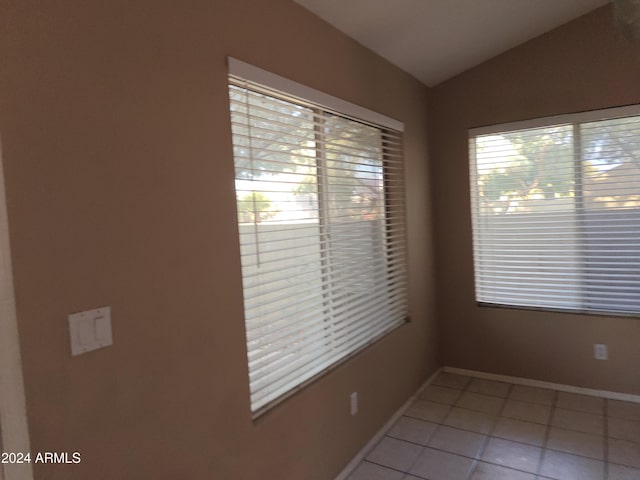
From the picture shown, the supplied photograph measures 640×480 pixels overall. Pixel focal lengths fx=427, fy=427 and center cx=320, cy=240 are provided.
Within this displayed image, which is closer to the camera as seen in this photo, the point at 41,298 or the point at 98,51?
A: the point at 41,298

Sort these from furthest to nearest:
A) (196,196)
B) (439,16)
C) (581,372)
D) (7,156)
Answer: (581,372), (439,16), (196,196), (7,156)

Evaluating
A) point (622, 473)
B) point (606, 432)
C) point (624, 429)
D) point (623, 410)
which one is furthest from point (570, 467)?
point (623, 410)

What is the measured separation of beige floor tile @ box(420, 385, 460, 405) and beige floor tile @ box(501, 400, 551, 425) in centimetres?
36

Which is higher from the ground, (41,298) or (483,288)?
(41,298)

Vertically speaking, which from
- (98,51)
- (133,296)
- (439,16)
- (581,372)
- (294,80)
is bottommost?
(581,372)

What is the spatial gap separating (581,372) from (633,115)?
1.81 meters

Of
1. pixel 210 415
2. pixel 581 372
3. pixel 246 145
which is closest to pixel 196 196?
pixel 246 145

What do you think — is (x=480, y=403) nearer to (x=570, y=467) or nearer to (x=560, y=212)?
(x=570, y=467)

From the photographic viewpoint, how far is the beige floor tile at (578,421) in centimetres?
262

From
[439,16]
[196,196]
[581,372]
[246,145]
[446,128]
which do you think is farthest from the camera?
[446,128]

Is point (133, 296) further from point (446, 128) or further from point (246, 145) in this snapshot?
point (446, 128)

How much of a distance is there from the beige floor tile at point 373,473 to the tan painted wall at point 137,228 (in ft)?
1.74

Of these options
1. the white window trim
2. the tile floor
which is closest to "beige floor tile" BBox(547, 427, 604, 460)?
the tile floor

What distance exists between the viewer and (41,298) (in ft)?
3.49
